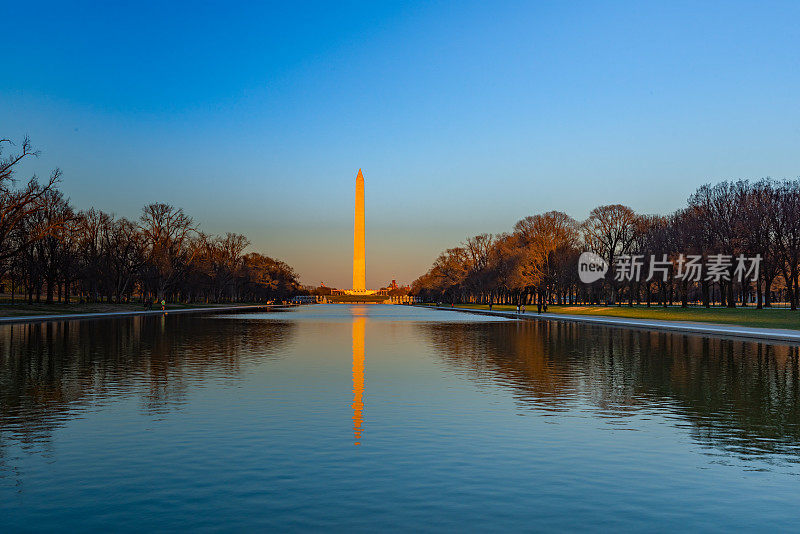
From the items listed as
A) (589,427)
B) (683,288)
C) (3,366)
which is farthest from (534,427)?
(683,288)

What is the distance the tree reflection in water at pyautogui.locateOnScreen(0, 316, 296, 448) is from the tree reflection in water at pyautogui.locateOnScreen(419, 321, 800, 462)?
828 cm

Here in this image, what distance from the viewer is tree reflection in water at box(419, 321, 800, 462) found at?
11.9 meters

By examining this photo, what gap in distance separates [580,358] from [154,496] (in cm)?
1984

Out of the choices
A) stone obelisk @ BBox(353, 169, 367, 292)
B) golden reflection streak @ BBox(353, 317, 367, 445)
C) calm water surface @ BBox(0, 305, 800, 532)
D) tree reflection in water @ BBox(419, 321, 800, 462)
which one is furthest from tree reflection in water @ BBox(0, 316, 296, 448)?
stone obelisk @ BBox(353, 169, 367, 292)

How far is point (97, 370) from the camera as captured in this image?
19.8m

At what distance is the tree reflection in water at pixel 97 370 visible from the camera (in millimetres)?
13047

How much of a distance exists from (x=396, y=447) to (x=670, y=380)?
36.8 feet

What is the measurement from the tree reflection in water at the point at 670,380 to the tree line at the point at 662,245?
40514 millimetres

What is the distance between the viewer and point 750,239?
6619 centimetres

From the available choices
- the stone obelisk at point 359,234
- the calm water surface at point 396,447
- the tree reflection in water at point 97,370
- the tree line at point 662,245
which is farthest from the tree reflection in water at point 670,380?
the stone obelisk at point 359,234

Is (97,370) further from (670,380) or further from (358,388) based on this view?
(670,380)

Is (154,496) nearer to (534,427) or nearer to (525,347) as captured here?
(534,427)

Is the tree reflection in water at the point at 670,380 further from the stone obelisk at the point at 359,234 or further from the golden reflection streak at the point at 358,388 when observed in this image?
the stone obelisk at the point at 359,234

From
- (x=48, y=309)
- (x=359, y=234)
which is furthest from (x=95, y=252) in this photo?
(x=359, y=234)
